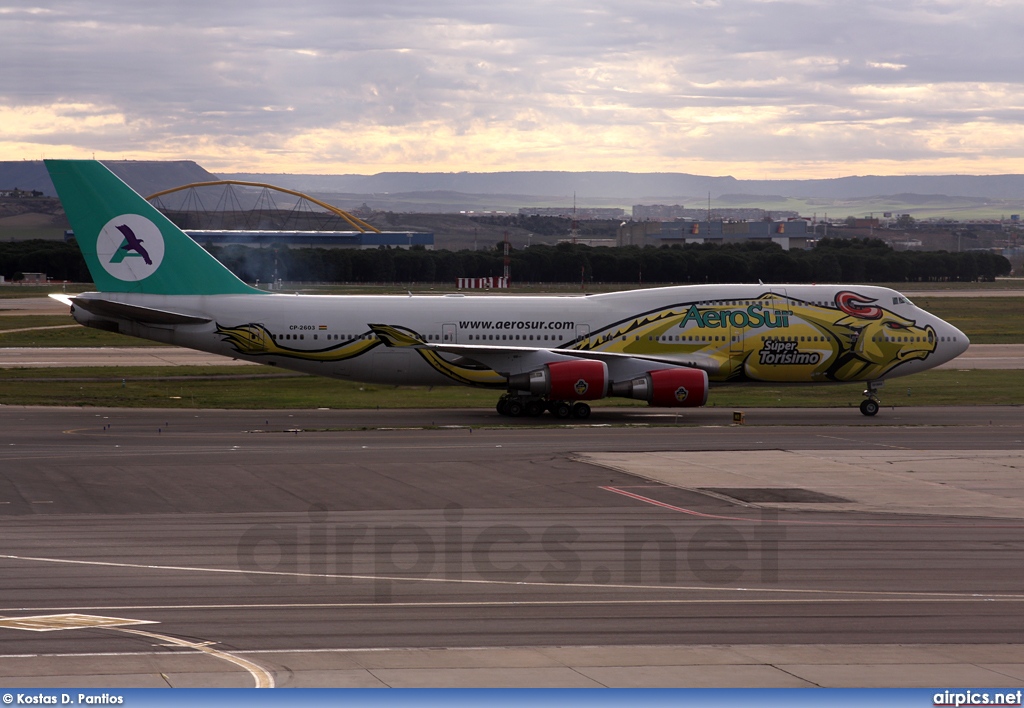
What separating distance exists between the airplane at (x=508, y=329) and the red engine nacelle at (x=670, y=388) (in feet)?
0.17

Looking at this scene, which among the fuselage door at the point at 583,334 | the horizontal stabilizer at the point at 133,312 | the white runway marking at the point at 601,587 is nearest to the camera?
the white runway marking at the point at 601,587

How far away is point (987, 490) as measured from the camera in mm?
29922

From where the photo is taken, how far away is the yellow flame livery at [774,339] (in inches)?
1829

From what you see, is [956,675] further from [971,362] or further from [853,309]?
[971,362]

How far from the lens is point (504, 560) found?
21.7 m

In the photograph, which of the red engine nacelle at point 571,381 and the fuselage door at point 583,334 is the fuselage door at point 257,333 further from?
the fuselage door at point 583,334

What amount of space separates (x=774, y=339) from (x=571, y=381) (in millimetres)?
8877

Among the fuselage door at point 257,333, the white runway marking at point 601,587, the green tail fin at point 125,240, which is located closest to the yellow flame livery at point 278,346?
the fuselage door at point 257,333

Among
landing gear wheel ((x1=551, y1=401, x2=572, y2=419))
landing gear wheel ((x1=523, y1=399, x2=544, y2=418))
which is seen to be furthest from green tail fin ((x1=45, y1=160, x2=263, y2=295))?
landing gear wheel ((x1=551, y1=401, x2=572, y2=419))

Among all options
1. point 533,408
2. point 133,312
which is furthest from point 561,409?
point 133,312

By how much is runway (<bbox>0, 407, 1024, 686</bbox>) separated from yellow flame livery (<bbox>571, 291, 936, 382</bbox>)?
7.94 metres

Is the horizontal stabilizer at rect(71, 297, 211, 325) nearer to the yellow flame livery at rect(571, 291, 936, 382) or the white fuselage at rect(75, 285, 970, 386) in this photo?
the white fuselage at rect(75, 285, 970, 386)

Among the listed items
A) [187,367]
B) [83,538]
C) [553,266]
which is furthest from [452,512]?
[553,266]

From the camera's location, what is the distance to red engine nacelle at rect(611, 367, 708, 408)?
44281mm
